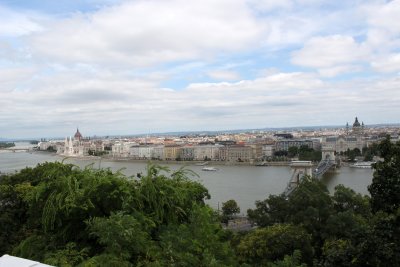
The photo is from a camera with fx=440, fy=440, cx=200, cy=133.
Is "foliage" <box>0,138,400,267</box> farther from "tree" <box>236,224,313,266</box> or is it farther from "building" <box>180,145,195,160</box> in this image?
"building" <box>180,145,195,160</box>

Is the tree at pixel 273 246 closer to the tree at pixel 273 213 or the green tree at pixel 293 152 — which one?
the tree at pixel 273 213

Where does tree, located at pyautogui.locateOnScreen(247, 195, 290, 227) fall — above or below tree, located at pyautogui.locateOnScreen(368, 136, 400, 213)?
below

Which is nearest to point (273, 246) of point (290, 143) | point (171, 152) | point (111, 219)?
point (111, 219)

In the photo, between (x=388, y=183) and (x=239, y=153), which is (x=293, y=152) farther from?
(x=388, y=183)

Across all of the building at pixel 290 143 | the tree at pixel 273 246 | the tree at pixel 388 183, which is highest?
the tree at pixel 388 183

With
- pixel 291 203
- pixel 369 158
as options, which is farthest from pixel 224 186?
pixel 369 158

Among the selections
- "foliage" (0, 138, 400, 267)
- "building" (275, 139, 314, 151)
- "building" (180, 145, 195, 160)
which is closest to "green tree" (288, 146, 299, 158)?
"building" (275, 139, 314, 151)

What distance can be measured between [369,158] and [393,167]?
131ft

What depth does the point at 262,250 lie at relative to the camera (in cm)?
638

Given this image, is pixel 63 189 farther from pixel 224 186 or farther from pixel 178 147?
pixel 178 147

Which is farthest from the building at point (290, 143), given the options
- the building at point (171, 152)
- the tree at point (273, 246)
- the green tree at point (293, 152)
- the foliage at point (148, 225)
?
the foliage at point (148, 225)

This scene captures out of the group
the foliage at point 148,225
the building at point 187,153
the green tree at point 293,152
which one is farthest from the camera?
the building at point 187,153

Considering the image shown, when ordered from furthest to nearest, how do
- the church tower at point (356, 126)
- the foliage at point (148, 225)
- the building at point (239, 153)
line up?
the church tower at point (356, 126)
the building at point (239, 153)
the foliage at point (148, 225)

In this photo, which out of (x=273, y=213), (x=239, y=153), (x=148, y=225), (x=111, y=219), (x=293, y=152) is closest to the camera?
(x=111, y=219)
